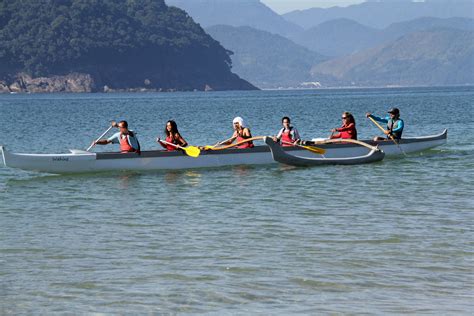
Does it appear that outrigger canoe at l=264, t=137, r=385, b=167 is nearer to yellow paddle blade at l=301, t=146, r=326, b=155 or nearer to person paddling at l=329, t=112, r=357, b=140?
yellow paddle blade at l=301, t=146, r=326, b=155

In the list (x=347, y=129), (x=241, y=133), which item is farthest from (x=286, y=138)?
(x=347, y=129)

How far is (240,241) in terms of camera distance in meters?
14.9

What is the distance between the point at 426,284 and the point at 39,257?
230 inches

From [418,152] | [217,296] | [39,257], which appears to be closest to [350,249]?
[217,296]

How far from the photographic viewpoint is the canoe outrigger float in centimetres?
2388

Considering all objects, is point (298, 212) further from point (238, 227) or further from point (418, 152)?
point (418, 152)

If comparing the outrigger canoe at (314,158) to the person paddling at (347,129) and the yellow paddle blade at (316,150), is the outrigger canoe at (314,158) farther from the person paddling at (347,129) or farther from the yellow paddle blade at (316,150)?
the person paddling at (347,129)

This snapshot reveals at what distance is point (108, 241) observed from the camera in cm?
1500

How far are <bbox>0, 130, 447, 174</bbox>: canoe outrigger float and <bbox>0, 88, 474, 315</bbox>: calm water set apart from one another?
307mm

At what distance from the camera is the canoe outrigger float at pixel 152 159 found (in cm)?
2388

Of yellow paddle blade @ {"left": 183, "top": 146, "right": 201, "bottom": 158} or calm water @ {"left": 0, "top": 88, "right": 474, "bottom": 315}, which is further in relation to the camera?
yellow paddle blade @ {"left": 183, "top": 146, "right": 201, "bottom": 158}

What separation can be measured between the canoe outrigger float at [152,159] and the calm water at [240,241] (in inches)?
12.1

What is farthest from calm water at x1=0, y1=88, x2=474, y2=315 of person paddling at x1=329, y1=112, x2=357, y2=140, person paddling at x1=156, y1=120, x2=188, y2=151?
person paddling at x1=329, y1=112, x2=357, y2=140

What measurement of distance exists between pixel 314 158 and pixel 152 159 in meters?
4.94
